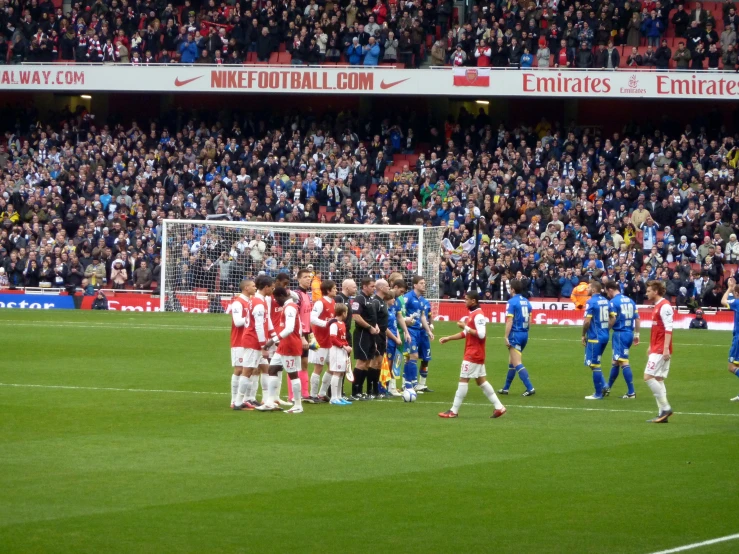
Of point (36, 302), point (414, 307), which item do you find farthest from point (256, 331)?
point (36, 302)

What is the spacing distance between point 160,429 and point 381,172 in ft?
94.8

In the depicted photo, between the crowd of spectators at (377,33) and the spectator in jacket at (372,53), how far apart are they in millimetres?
36

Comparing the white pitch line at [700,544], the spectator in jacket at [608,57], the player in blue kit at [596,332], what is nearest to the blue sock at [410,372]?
the player in blue kit at [596,332]

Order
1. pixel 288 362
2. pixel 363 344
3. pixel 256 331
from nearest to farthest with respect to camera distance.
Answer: pixel 288 362, pixel 256 331, pixel 363 344

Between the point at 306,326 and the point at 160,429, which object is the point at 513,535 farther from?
the point at 306,326

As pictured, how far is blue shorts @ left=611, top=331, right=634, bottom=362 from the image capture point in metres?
19.1

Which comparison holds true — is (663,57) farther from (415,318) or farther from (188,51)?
(415,318)

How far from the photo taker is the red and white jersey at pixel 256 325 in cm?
1645

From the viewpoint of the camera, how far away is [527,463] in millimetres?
12508

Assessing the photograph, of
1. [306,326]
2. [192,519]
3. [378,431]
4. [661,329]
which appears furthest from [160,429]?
[661,329]

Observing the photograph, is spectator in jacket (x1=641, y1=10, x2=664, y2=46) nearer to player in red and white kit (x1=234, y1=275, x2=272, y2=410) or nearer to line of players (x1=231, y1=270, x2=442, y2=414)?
line of players (x1=231, y1=270, x2=442, y2=414)

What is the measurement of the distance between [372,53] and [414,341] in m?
26.4

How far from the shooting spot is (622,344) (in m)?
19.1

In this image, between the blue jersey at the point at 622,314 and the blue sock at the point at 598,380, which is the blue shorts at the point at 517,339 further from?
the blue jersey at the point at 622,314
